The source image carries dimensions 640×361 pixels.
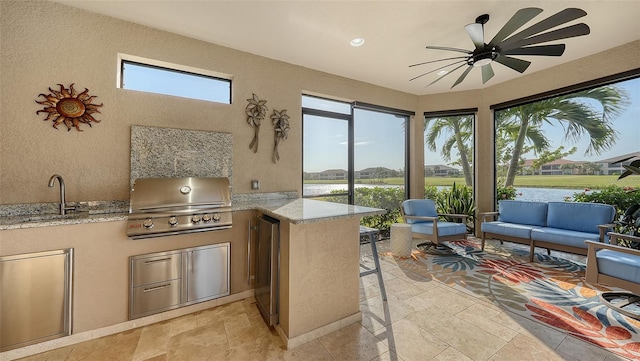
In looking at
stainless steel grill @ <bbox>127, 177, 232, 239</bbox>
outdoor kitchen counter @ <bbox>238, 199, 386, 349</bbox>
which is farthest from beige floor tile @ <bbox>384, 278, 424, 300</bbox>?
stainless steel grill @ <bbox>127, 177, 232, 239</bbox>

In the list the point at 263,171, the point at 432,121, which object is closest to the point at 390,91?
the point at 432,121

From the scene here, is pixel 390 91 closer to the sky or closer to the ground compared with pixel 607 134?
closer to the sky

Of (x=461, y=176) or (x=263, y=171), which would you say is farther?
(x=461, y=176)

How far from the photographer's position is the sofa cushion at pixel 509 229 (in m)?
3.47

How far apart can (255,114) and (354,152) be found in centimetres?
198

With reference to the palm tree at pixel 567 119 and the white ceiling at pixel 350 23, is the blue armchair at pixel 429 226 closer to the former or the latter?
the palm tree at pixel 567 119

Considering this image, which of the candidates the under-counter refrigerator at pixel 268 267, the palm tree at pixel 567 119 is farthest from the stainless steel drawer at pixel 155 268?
the palm tree at pixel 567 119

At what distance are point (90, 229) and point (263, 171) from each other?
71.1 inches

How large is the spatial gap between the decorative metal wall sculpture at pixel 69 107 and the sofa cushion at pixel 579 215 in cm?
613

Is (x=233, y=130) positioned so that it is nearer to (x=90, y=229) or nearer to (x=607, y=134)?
(x=90, y=229)

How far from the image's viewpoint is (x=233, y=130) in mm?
3021

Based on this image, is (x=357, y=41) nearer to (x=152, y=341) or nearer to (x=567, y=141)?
(x=152, y=341)

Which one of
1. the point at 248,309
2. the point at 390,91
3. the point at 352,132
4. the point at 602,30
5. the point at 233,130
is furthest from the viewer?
the point at 390,91

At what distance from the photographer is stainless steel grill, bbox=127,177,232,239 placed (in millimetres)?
2037
